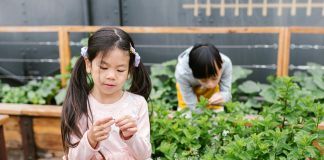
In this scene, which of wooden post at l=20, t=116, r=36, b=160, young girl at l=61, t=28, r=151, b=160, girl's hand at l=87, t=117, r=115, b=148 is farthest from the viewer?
wooden post at l=20, t=116, r=36, b=160

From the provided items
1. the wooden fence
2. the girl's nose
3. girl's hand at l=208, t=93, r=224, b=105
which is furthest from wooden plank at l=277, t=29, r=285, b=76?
the girl's nose

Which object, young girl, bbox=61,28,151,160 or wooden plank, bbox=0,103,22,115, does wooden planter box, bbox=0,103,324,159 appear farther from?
young girl, bbox=61,28,151,160

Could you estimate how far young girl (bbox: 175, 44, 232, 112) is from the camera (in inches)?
100

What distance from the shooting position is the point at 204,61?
252 cm

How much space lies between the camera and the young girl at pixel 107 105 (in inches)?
62.1

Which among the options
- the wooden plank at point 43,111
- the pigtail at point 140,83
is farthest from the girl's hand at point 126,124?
the wooden plank at point 43,111

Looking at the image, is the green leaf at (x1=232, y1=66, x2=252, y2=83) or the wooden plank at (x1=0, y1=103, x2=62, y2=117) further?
the green leaf at (x1=232, y1=66, x2=252, y2=83)

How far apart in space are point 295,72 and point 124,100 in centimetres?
294

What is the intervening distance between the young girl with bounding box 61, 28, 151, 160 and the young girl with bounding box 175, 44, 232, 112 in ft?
2.24

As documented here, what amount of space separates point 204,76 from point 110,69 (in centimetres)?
111

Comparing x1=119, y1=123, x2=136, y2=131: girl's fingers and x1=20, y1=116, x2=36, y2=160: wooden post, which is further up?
x1=119, y1=123, x2=136, y2=131: girl's fingers

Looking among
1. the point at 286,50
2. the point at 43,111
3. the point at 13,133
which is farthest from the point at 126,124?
the point at 286,50

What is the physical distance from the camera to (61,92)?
13.5ft

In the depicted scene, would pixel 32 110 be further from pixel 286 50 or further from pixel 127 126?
pixel 286 50
